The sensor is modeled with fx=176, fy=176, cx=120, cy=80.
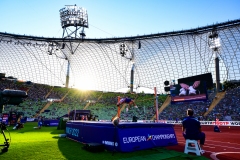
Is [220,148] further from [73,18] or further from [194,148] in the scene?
[73,18]

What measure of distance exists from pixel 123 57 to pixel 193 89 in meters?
30.4

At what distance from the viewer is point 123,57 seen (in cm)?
5353

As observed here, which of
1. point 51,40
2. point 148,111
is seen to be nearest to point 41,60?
point 51,40

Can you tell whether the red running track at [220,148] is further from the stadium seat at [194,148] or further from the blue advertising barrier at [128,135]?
the blue advertising barrier at [128,135]

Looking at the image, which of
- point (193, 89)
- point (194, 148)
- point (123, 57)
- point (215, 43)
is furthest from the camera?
point (123, 57)

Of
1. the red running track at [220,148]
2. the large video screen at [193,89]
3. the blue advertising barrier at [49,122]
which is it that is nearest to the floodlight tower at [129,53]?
the large video screen at [193,89]

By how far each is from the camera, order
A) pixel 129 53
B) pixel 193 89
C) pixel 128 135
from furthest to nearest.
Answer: pixel 129 53 → pixel 193 89 → pixel 128 135

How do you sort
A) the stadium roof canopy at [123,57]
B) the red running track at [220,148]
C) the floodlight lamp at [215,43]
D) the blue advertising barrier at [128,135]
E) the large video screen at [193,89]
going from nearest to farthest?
1. the red running track at [220,148]
2. the blue advertising barrier at [128,135]
3. the large video screen at [193,89]
4. the floodlight lamp at [215,43]
5. the stadium roof canopy at [123,57]

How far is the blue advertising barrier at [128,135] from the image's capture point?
24.1 feet

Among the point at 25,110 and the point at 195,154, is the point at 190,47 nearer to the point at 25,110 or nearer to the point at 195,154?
the point at 195,154

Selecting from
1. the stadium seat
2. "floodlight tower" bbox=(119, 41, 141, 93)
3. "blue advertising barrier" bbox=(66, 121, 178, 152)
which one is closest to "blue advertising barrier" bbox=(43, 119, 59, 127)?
"blue advertising barrier" bbox=(66, 121, 178, 152)

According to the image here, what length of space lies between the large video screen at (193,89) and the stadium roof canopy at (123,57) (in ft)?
48.4

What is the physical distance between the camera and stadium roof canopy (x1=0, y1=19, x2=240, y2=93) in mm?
42022

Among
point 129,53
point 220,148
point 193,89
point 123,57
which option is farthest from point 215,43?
point 220,148
